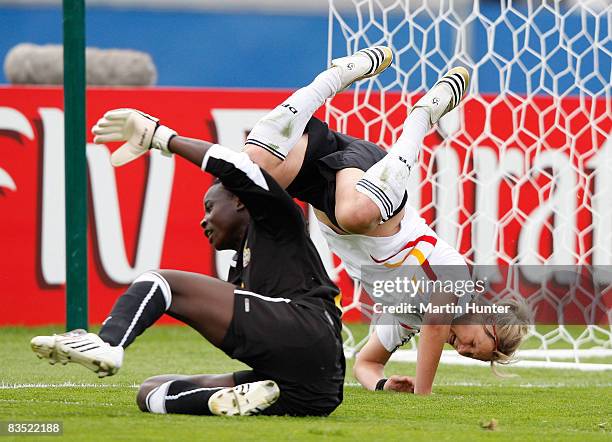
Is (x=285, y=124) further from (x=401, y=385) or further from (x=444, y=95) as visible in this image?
(x=401, y=385)

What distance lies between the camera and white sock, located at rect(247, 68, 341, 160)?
5.43 m

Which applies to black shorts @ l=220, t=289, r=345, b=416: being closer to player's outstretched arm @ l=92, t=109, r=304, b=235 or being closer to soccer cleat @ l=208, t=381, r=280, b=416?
soccer cleat @ l=208, t=381, r=280, b=416

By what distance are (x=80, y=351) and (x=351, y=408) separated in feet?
5.11

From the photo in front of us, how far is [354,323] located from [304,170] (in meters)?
3.92

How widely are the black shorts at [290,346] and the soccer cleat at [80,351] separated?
0.53 metres

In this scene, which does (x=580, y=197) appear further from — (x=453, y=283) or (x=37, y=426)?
(x=37, y=426)

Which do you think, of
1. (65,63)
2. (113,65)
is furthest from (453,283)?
(113,65)

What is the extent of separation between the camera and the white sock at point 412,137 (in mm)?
5570

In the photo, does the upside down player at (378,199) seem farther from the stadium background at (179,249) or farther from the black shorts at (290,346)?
the black shorts at (290,346)

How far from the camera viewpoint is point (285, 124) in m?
5.45

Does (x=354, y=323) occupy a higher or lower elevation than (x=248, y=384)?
lower

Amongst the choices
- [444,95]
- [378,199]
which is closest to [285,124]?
[378,199]

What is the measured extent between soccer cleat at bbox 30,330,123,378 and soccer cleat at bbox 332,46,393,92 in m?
2.33

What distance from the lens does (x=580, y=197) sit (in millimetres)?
8898
